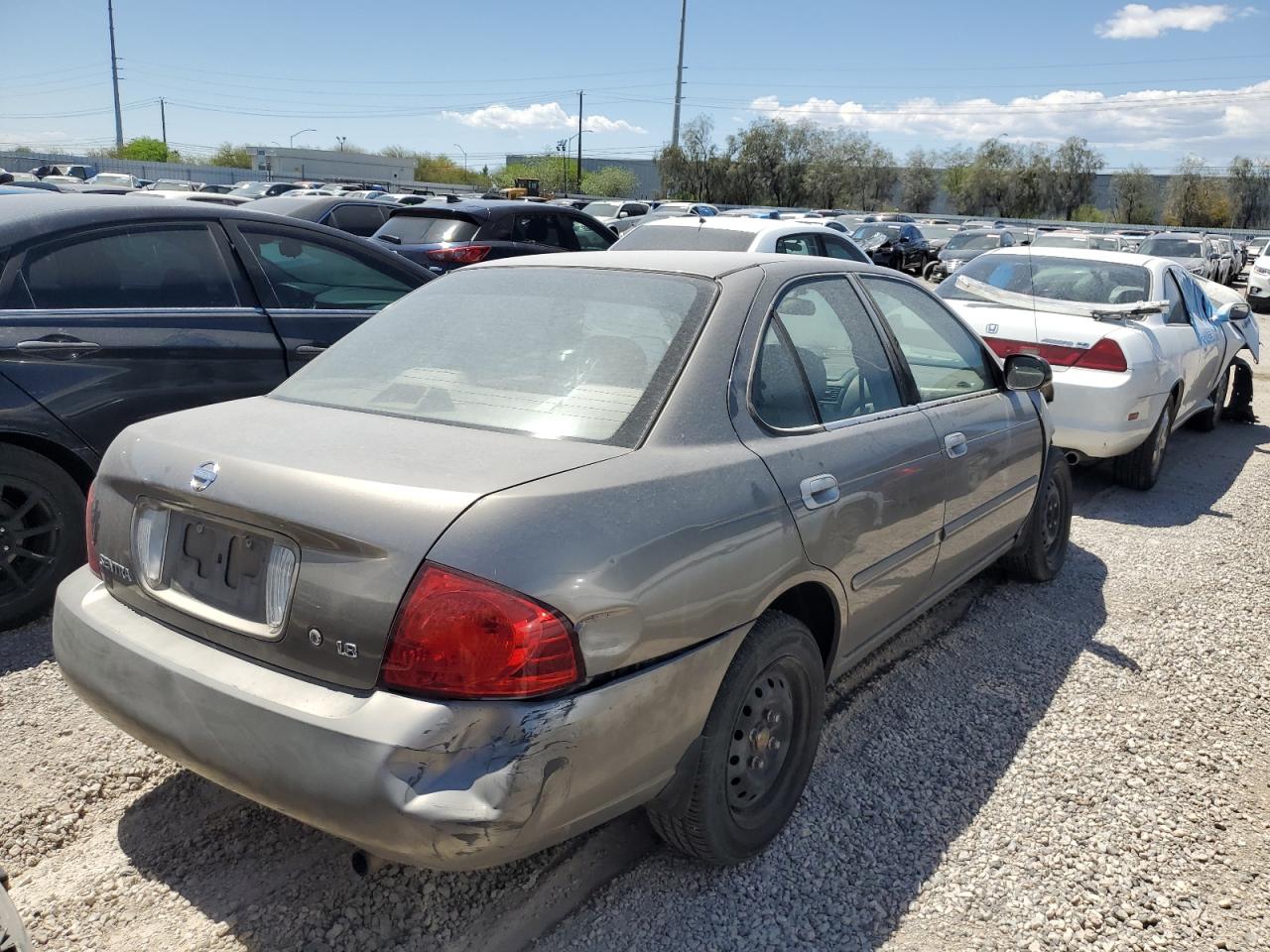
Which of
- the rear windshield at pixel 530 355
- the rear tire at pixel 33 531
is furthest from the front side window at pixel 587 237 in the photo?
the rear windshield at pixel 530 355

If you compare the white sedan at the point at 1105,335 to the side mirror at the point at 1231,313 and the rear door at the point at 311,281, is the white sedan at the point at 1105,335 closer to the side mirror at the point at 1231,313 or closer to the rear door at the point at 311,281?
the side mirror at the point at 1231,313

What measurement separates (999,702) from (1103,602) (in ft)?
4.72

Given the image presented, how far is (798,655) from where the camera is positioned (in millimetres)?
2787

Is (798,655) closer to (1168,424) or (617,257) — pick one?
(617,257)

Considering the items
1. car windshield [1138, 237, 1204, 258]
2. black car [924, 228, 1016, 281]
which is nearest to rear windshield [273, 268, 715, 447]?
black car [924, 228, 1016, 281]

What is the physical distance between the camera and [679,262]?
10.4 ft

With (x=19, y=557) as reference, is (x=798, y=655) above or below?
above

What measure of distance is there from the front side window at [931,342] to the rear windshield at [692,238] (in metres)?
4.48

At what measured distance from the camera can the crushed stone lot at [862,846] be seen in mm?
2521

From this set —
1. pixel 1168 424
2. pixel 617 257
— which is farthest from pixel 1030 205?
pixel 617 257

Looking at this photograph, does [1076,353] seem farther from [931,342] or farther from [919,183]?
[919,183]

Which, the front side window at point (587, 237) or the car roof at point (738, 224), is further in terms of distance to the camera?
the front side window at point (587, 237)

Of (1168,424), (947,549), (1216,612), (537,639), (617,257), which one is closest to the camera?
(537,639)

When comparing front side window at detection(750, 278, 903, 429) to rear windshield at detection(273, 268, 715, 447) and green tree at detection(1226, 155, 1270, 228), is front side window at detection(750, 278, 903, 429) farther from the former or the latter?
green tree at detection(1226, 155, 1270, 228)
